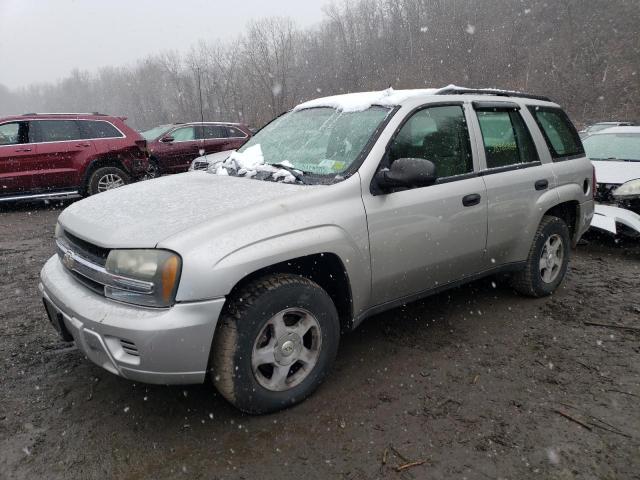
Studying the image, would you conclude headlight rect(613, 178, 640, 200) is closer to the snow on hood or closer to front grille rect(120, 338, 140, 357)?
the snow on hood

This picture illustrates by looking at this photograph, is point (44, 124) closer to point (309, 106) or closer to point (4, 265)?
point (4, 265)

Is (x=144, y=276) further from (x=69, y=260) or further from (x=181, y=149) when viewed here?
(x=181, y=149)

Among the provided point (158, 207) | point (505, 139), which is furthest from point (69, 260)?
point (505, 139)

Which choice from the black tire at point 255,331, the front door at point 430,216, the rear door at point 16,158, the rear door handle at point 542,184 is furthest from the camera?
the rear door at point 16,158

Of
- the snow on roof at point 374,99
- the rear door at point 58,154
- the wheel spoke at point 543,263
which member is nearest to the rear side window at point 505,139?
the snow on roof at point 374,99

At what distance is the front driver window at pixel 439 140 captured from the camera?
3.09 metres

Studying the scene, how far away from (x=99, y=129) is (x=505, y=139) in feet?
26.9

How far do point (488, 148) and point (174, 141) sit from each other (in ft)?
33.2

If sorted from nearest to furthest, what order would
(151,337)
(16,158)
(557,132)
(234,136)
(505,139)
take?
(151,337) → (505,139) → (557,132) → (16,158) → (234,136)

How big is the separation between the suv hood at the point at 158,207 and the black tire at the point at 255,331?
45 cm

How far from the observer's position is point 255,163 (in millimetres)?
3375

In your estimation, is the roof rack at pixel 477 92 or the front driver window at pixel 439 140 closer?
the front driver window at pixel 439 140

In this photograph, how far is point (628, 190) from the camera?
546cm

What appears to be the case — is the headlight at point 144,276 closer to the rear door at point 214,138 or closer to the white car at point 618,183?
the white car at point 618,183
